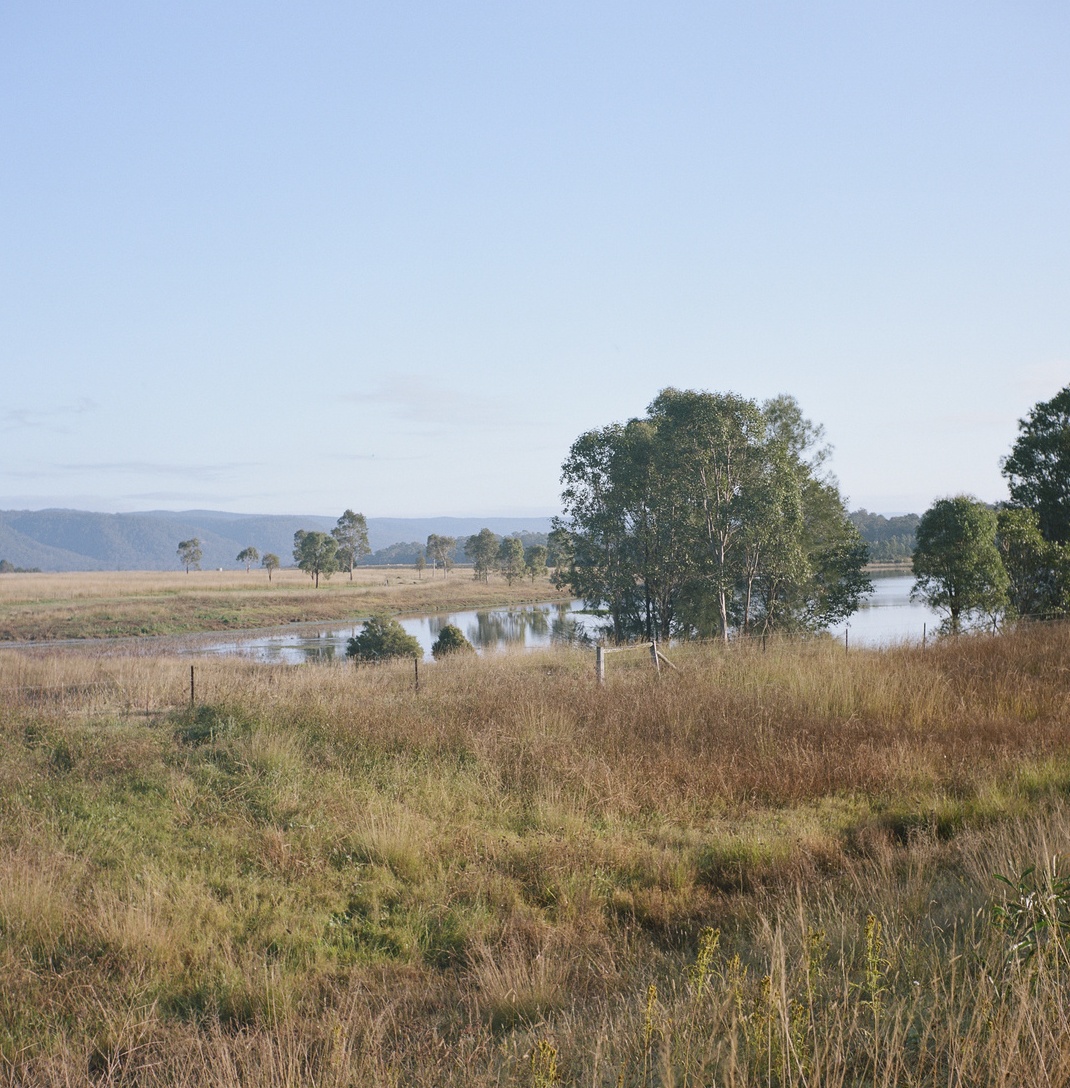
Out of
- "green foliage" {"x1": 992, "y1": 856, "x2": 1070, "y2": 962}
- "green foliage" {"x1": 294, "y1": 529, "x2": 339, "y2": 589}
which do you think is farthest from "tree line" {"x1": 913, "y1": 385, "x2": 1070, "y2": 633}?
"green foliage" {"x1": 294, "y1": 529, "x2": 339, "y2": 589}

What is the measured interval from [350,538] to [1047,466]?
75448 mm

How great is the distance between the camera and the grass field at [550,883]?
3264mm

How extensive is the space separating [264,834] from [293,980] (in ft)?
7.23

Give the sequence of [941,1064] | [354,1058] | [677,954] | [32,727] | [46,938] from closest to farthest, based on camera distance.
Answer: [941,1064] → [354,1058] → [677,954] → [46,938] → [32,727]

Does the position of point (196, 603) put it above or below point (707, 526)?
below

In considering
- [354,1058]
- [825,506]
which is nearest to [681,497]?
[825,506]

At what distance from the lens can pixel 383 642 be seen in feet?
92.6

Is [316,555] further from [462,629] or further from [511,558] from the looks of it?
[462,629]

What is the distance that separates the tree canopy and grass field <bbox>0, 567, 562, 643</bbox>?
2876 centimetres

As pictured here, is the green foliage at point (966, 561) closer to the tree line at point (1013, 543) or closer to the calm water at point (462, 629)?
the tree line at point (1013, 543)

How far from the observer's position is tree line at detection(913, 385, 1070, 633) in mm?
26094

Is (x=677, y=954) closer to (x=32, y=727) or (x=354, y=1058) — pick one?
(x=354, y=1058)

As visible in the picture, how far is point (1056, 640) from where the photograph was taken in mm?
13516

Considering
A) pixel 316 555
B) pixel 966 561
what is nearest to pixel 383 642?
pixel 966 561
